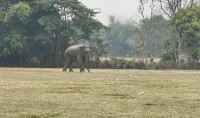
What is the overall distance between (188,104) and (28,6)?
42949mm

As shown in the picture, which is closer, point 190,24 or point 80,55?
point 80,55

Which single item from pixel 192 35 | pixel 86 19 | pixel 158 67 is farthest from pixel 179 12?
pixel 86 19

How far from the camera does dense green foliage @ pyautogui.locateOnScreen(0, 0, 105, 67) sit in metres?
56.8

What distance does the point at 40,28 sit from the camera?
60969mm

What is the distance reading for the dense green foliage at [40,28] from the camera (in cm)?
5678

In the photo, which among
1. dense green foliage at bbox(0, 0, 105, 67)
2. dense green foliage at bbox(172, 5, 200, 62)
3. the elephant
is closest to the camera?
the elephant

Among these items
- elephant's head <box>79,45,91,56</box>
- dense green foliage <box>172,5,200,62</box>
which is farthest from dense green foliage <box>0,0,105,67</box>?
elephant's head <box>79,45,91,56</box>

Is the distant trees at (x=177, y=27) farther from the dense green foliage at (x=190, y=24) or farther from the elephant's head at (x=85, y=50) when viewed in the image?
the elephant's head at (x=85, y=50)

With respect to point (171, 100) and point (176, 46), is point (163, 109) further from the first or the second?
point (176, 46)

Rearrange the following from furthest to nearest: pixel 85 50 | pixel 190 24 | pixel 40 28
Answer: pixel 190 24, pixel 40 28, pixel 85 50

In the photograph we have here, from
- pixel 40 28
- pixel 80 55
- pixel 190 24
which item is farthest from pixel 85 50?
pixel 190 24

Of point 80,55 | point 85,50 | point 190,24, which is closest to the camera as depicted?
point 85,50

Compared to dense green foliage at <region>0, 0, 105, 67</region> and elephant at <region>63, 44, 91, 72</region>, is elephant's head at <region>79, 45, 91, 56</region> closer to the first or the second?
elephant at <region>63, 44, 91, 72</region>

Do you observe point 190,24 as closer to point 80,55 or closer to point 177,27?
point 177,27
